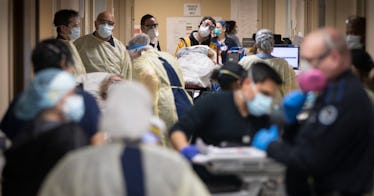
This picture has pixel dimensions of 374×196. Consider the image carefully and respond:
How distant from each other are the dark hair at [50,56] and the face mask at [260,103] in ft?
3.00

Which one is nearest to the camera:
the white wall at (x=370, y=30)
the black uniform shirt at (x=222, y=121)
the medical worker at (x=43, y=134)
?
the medical worker at (x=43, y=134)

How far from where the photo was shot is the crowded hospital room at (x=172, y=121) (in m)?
2.13

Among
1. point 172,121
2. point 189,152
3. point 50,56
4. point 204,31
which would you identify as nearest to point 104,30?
point 172,121

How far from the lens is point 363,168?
2668 mm

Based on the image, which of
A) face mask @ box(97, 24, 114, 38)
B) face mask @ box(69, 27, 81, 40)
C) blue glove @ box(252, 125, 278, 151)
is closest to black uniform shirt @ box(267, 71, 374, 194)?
blue glove @ box(252, 125, 278, 151)

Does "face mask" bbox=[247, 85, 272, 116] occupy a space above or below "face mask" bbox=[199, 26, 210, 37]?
below

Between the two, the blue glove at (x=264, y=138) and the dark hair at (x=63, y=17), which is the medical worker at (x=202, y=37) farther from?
the blue glove at (x=264, y=138)

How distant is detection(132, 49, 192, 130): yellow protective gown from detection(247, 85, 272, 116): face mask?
1.46m

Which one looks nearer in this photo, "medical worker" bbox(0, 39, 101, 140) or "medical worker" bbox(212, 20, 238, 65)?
"medical worker" bbox(0, 39, 101, 140)

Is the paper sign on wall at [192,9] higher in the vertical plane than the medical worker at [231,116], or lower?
higher

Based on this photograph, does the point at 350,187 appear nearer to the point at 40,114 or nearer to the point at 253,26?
the point at 40,114

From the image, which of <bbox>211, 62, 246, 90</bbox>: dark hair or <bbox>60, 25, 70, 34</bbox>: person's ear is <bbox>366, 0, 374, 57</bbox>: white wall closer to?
<bbox>211, 62, 246, 90</bbox>: dark hair

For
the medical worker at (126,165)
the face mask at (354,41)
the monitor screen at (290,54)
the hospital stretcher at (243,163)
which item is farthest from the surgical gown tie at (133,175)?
the monitor screen at (290,54)

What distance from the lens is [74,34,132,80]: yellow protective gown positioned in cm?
544
